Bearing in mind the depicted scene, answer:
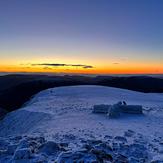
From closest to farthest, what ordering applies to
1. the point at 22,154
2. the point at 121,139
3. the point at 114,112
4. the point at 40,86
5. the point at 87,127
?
the point at 22,154 → the point at 121,139 → the point at 87,127 → the point at 114,112 → the point at 40,86

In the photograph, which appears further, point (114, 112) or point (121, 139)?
point (114, 112)

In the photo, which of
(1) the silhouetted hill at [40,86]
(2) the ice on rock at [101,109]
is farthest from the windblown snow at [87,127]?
(1) the silhouetted hill at [40,86]

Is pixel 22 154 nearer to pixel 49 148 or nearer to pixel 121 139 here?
pixel 49 148

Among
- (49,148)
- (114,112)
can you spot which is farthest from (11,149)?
(114,112)

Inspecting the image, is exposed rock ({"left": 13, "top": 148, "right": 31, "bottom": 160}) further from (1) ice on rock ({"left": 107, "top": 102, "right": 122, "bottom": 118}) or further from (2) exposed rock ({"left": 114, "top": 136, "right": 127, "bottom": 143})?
(1) ice on rock ({"left": 107, "top": 102, "right": 122, "bottom": 118})

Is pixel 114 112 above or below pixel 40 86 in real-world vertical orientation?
above

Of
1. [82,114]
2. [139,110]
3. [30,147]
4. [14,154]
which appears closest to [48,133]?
[30,147]

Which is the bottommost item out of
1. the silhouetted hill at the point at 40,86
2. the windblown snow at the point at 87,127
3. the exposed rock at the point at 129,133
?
the silhouetted hill at the point at 40,86

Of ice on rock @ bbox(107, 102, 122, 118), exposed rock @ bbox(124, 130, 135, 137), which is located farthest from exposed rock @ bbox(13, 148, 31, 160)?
ice on rock @ bbox(107, 102, 122, 118)

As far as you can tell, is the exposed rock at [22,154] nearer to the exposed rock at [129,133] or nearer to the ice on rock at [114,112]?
the exposed rock at [129,133]

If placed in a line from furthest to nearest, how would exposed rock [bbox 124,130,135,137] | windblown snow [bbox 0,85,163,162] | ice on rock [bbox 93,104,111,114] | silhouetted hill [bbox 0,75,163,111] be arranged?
silhouetted hill [bbox 0,75,163,111] → ice on rock [bbox 93,104,111,114] → exposed rock [bbox 124,130,135,137] → windblown snow [bbox 0,85,163,162]

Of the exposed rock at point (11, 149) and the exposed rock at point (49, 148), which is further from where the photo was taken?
the exposed rock at point (11, 149)
